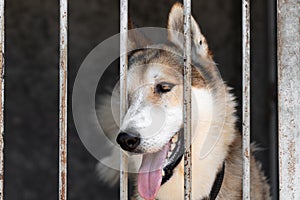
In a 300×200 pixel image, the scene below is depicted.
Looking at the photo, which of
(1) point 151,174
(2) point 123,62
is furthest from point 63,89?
(1) point 151,174

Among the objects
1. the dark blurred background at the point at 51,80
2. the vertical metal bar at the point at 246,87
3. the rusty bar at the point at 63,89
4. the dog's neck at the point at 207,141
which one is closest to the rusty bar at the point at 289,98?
the vertical metal bar at the point at 246,87

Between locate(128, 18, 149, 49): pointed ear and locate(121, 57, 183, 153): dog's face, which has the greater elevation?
locate(128, 18, 149, 49): pointed ear

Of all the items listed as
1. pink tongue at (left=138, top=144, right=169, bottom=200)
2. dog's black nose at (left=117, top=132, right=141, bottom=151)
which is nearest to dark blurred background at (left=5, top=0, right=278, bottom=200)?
pink tongue at (left=138, top=144, right=169, bottom=200)

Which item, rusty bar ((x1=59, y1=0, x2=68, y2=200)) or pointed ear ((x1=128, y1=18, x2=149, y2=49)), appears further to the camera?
pointed ear ((x1=128, y1=18, x2=149, y2=49))

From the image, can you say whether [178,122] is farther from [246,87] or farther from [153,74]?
[246,87]

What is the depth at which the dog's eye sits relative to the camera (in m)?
2.60

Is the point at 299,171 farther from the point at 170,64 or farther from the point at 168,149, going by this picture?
the point at 170,64

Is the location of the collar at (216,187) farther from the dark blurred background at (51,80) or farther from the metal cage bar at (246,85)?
the dark blurred background at (51,80)

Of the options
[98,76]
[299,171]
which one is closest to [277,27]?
[299,171]

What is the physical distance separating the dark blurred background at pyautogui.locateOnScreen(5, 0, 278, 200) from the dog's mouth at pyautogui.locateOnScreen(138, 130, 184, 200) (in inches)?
71.4

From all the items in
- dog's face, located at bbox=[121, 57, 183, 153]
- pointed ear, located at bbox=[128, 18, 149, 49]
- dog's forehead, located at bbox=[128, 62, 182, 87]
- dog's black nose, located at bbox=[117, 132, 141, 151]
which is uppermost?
pointed ear, located at bbox=[128, 18, 149, 49]

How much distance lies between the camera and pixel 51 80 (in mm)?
4355

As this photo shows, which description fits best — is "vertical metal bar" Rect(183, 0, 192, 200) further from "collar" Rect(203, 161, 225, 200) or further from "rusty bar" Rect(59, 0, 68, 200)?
"collar" Rect(203, 161, 225, 200)

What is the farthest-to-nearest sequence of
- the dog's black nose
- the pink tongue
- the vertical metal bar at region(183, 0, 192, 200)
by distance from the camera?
the pink tongue, the dog's black nose, the vertical metal bar at region(183, 0, 192, 200)
